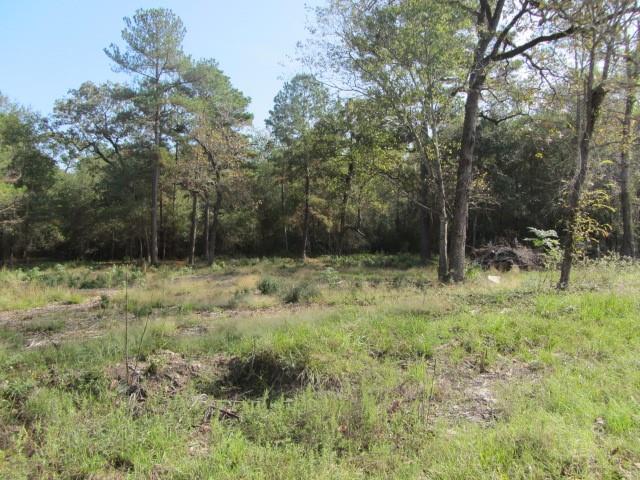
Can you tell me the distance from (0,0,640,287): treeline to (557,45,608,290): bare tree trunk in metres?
0.04

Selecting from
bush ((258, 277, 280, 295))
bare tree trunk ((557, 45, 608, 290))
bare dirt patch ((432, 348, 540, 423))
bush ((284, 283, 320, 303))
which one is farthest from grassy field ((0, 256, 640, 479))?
bush ((258, 277, 280, 295))

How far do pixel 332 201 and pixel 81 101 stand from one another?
1998cm

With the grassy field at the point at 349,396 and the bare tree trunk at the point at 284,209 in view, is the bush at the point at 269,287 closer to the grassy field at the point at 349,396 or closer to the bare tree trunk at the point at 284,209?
the grassy field at the point at 349,396

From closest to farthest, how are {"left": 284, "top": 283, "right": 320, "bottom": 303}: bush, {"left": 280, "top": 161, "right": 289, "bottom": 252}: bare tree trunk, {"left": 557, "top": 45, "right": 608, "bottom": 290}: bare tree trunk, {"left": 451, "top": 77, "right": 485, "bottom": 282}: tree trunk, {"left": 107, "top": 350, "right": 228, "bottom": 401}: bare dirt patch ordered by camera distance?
{"left": 107, "top": 350, "right": 228, "bottom": 401}: bare dirt patch
{"left": 557, "top": 45, "right": 608, "bottom": 290}: bare tree trunk
{"left": 284, "top": 283, "right": 320, "bottom": 303}: bush
{"left": 451, "top": 77, "right": 485, "bottom": 282}: tree trunk
{"left": 280, "top": 161, "right": 289, "bottom": 252}: bare tree trunk

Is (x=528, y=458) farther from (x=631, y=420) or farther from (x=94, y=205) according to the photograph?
(x=94, y=205)

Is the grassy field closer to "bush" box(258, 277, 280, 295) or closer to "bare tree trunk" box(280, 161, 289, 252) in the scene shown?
"bush" box(258, 277, 280, 295)

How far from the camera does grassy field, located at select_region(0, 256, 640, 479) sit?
10.2ft

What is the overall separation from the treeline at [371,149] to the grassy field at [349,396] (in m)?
3.69

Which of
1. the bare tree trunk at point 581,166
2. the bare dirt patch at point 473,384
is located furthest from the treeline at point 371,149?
the bare dirt patch at point 473,384

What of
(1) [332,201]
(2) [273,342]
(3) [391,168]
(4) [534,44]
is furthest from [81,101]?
(2) [273,342]

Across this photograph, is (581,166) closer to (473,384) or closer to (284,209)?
(473,384)

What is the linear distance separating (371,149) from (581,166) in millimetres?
8562

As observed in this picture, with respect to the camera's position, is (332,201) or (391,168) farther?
(332,201)

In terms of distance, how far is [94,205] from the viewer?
1417 inches
